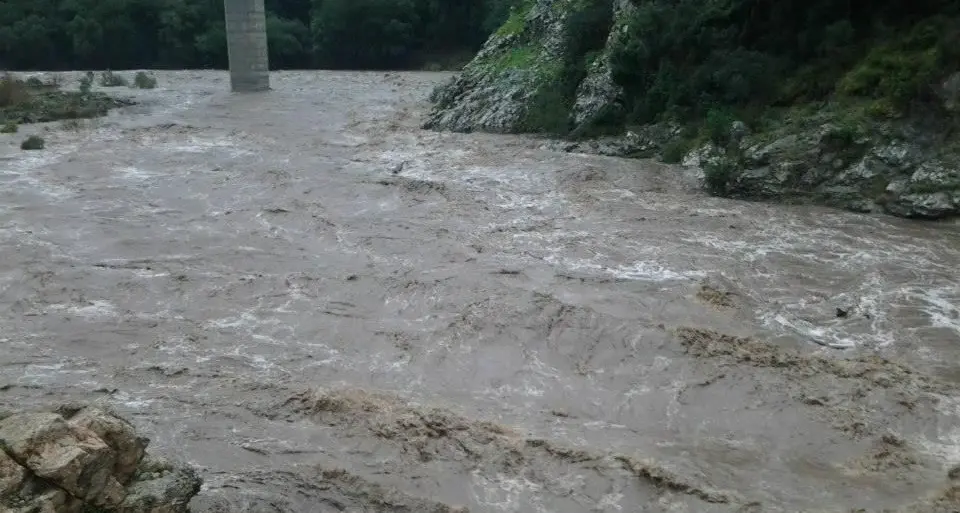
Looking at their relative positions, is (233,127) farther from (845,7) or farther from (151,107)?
(845,7)

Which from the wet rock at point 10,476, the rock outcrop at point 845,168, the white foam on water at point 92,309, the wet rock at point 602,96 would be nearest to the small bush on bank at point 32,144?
the white foam on water at point 92,309

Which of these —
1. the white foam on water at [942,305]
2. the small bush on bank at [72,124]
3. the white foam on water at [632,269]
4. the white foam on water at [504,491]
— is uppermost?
the white foam on water at [942,305]

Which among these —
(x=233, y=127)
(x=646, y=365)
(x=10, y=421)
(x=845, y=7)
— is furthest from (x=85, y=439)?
(x=233, y=127)

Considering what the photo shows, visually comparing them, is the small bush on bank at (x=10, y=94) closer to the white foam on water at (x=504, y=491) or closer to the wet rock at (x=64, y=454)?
the wet rock at (x=64, y=454)

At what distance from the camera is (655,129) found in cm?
2441

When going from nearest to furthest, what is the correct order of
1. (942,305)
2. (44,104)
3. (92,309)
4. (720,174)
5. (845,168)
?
(942,305) < (92,309) < (845,168) < (720,174) < (44,104)

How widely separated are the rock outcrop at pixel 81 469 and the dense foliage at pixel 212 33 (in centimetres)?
5260

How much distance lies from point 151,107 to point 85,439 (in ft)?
106

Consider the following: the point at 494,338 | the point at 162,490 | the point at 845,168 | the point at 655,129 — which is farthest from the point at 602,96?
the point at 162,490

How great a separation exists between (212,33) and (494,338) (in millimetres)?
54457

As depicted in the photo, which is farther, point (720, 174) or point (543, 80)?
point (543, 80)

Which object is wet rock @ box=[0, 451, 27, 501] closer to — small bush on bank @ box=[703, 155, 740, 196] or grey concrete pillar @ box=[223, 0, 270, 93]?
small bush on bank @ box=[703, 155, 740, 196]

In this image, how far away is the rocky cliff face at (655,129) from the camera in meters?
18.2

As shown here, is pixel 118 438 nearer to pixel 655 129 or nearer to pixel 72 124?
pixel 655 129
